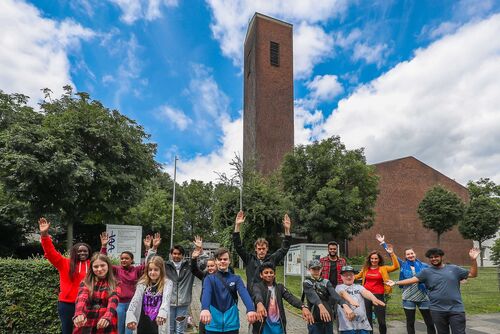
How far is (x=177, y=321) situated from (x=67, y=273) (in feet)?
5.79

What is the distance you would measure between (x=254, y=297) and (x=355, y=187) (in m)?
23.8

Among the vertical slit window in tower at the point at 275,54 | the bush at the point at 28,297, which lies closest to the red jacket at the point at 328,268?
the bush at the point at 28,297

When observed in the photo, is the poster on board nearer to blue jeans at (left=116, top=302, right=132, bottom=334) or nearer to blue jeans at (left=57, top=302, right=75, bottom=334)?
blue jeans at (left=116, top=302, right=132, bottom=334)

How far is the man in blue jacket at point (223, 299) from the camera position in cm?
404

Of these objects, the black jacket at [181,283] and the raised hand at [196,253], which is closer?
the raised hand at [196,253]

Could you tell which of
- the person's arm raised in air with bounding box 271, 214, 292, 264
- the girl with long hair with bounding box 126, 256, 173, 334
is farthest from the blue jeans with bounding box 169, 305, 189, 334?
the person's arm raised in air with bounding box 271, 214, 292, 264

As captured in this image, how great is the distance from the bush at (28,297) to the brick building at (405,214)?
3459 cm

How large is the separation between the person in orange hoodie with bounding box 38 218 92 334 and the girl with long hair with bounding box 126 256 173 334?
0.96 m

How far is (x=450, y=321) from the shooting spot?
17.7 ft

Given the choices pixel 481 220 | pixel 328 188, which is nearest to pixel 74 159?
pixel 328 188

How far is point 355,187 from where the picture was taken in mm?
26859

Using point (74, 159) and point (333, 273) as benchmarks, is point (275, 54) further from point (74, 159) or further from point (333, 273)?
point (333, 273)

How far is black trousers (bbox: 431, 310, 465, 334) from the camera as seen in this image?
5309 mm

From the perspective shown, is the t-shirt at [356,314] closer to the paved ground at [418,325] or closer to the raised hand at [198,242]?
the raised hand at [198,242]
